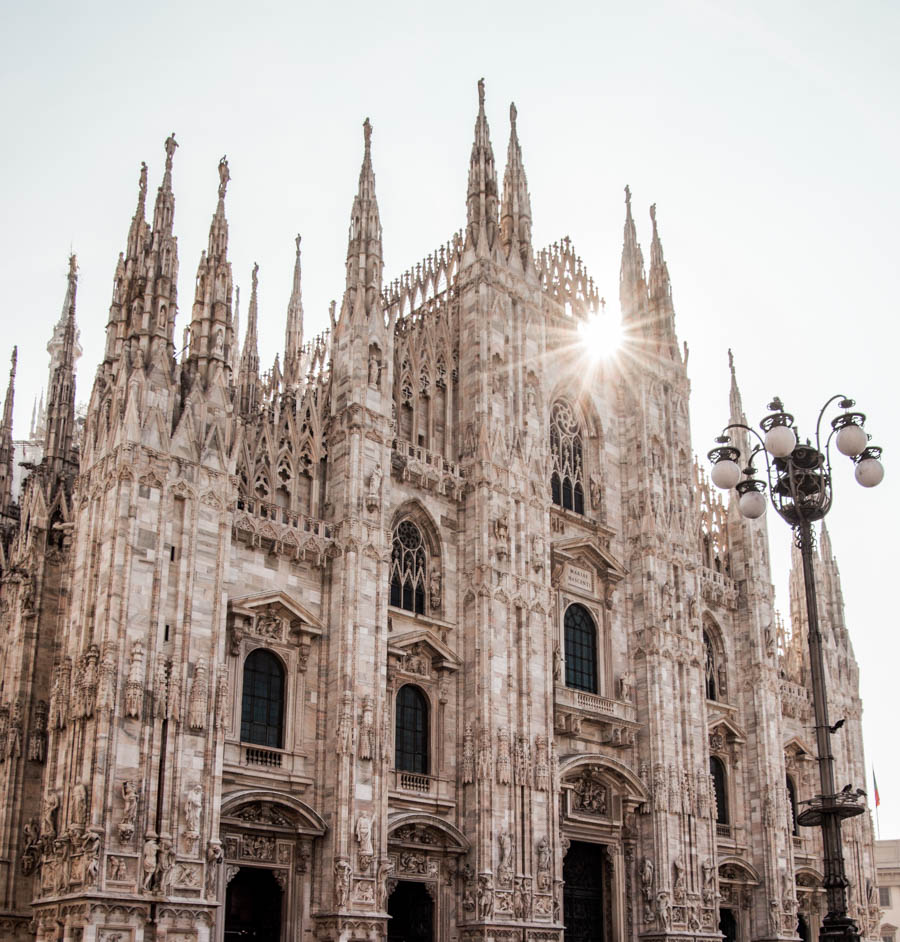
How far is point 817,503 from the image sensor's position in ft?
57.9

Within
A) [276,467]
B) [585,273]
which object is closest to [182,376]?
[276,467]

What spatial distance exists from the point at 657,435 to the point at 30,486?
63.1 ft

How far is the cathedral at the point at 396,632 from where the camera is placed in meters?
23.9

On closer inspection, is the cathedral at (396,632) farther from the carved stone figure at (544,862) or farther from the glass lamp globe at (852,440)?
the glass lamp globe at (852,440)

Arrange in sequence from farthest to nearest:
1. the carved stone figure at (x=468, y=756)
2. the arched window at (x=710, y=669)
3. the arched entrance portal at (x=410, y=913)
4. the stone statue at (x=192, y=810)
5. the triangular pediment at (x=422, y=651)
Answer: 1. the arched window at (x=710, y=669)
2. the carved stone figure at (x=468, y=756)
3. the triangular pediment at (x=422, y=651)
4. the arched entrance portal at (x=410, y=913)
5. the stone statue at (x=192, y=810)

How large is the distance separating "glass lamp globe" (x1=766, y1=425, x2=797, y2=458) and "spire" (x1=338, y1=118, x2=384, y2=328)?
15417 millimetres

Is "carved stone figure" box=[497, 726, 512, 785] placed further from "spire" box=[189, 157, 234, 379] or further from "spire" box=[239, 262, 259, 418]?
"spire" box=[239, 262, 259, 418]

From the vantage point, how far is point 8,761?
2609 centimetres

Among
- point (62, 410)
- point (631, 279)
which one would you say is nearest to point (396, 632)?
point (62, 410)

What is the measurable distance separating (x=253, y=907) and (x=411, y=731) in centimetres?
574

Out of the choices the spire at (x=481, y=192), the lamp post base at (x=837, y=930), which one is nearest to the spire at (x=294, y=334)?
the spire at (x=481, y=192)

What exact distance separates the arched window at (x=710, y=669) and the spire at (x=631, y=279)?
11.1 metres

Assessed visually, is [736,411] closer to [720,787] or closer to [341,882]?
[720,787]

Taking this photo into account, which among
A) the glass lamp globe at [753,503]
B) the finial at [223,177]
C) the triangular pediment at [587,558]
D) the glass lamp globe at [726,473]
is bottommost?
the glass lamp globe at [753,503]
